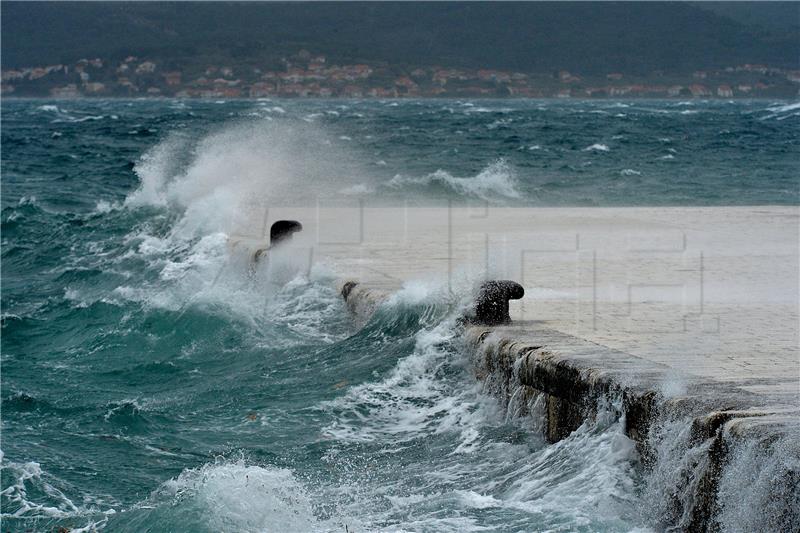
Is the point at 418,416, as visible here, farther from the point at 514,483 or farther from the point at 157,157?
the point at 157,157

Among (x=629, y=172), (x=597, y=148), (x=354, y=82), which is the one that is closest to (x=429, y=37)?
(x=354, y=82)

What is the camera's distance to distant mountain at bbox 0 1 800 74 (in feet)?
531

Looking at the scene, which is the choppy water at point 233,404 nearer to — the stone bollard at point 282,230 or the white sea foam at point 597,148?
the stone bollard at point 282,230

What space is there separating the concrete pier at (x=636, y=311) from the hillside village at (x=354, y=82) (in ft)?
408

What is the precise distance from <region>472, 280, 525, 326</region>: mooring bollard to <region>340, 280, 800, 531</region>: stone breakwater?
0.71 meters

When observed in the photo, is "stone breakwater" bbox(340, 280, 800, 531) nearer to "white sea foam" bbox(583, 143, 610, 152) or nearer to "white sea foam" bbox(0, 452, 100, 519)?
"white sea foam" bbox(0, 452, 100, 519)

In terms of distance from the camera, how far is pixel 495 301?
8000 millimetres

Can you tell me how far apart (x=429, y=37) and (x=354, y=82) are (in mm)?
42855

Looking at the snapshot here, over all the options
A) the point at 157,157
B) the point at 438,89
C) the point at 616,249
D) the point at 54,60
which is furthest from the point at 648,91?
the point at 616,249

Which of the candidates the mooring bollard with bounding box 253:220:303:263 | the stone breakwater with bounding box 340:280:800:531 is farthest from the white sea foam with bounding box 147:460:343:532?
the mooring bollard with bounding box 253:220:303:263

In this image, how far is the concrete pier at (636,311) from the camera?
520cm

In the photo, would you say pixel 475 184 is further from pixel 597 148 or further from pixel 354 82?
pixel 354 82

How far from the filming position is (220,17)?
200 m

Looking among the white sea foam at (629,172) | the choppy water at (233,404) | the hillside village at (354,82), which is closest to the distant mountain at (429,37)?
the hillside village at (354,82)
